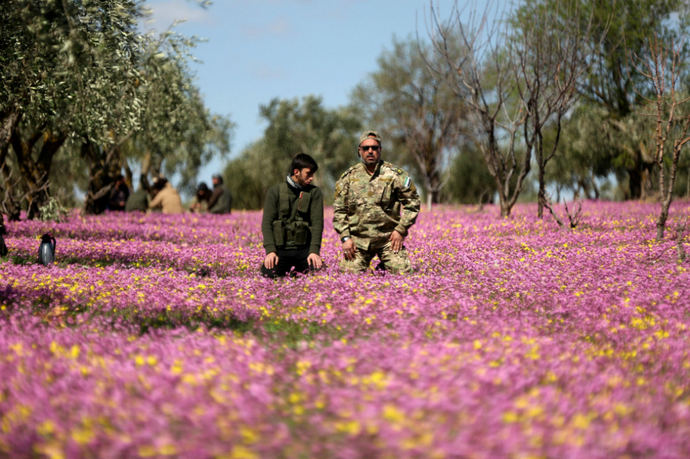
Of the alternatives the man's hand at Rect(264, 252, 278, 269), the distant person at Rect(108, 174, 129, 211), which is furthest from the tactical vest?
the distant person at Rect(108, 174, 129, 211)

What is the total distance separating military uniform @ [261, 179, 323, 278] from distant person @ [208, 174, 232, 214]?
20.4m

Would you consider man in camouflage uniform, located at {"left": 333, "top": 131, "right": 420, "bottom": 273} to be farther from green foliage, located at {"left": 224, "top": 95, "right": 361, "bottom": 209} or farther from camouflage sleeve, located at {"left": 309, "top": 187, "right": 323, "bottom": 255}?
A: green foliage, located at {"left": 224, "top": 95, "right": 361, "bottom": 209}

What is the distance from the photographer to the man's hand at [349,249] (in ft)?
33.4

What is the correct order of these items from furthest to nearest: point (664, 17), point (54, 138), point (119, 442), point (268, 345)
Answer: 1. point (664, 17)
2. point (54, 138)
3. point (268, 345)
4. point (119, 442)

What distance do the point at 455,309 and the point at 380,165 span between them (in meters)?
3.34

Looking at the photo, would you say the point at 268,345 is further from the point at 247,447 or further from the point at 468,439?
the point at 468,439

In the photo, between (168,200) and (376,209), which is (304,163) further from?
(168,200)

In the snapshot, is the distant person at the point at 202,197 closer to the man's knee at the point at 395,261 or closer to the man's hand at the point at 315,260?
the man's knee at the point at 395,261

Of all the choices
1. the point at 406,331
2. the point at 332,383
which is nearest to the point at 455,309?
the point at 406,331

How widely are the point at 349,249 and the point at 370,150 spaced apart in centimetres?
175

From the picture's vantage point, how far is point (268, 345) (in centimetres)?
637

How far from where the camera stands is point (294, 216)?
32.9ft

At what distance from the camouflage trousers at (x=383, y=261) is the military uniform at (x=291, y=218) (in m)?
0.85

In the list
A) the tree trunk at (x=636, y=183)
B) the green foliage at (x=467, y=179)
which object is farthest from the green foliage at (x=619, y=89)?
the green foliage at (x=467, y=179)
